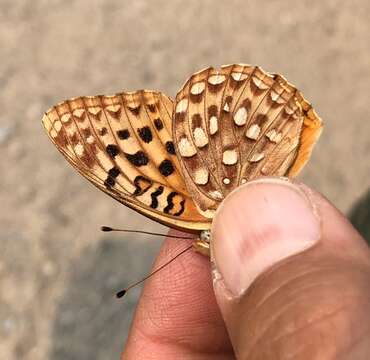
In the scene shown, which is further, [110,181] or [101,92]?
[101,92]

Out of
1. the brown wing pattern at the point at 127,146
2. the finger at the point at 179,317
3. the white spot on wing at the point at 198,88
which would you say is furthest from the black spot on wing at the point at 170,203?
the finger at the point at 179,317

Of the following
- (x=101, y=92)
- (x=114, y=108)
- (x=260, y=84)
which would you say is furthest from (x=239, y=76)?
(x=101, y=92)

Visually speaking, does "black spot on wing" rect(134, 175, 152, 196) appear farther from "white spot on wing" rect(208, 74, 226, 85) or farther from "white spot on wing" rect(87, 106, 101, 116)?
"white spot on wing" rect(208, 74, 226, 85)

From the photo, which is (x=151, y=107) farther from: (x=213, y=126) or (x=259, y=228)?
(x=259, y=228)

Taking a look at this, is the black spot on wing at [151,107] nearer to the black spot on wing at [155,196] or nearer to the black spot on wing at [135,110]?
the black spot on wing at [135,110]

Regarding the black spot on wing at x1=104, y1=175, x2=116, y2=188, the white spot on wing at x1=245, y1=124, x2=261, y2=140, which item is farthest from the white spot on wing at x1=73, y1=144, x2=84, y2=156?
the white spot on wing at x1=245, y1=124, x2=261, y2=140
